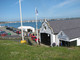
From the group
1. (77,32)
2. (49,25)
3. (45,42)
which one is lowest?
(45,42)

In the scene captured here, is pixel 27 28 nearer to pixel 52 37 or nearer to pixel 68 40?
pixel 52 37

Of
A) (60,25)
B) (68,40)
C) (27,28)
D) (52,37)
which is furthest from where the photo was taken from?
(27,28)

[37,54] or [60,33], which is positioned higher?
[60,33]

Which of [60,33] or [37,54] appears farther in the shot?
[60,33]

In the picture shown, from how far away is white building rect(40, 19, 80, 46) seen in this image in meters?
20.1

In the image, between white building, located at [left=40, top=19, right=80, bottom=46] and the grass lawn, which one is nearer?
the grass lawn

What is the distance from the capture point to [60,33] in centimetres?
2169

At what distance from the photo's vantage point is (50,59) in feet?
24.1

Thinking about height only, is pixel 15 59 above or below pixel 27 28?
below

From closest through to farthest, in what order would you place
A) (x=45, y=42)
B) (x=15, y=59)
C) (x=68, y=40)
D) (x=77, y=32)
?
(x=15, y=59)
(x=68, y=40)
(x=77, y=32)
(x=45, y=42)

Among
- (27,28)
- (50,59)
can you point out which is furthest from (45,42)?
(27,28)

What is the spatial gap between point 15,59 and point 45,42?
20.8 m

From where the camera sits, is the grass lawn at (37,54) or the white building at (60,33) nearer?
the grass lawn at (37,54)

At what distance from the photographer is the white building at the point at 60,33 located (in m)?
20.1
